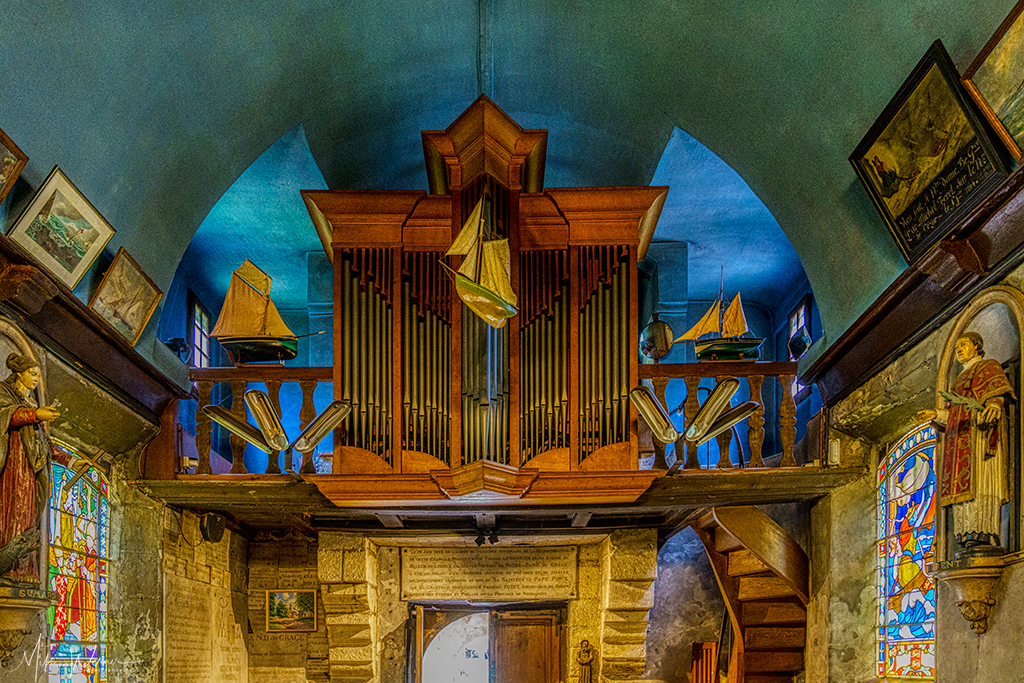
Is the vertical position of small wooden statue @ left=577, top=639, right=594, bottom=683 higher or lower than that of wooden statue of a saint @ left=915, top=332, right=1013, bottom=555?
lower

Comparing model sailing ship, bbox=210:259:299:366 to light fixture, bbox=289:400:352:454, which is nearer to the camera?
light fixture, bbox=289:400:352:454

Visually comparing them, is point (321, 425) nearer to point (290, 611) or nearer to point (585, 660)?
point (585, 660)

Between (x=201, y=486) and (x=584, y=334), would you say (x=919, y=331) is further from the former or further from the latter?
(x=201, y=486)

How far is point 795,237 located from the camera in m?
6.91

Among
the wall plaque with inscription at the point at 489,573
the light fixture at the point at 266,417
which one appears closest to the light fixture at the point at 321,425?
the light fixture at the point at 266,417

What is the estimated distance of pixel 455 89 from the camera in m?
8.29

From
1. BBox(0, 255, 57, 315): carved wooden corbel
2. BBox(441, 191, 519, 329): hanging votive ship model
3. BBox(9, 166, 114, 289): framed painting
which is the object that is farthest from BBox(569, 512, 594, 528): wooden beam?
BBox(0, 255, 57, 315): carved wooden corbel

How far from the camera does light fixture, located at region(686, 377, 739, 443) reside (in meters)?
5.93

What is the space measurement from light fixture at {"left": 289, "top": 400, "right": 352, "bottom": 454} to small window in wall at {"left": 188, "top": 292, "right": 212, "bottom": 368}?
470cm

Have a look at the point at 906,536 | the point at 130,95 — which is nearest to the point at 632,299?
the point at 906,536

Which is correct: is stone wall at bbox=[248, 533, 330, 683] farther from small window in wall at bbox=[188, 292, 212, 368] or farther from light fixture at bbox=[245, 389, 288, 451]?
light fixture at bbox=[245, 389, 288, 451]

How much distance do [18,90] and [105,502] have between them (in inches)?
129

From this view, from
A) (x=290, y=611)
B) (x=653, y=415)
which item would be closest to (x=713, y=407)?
(x=653, y=415)

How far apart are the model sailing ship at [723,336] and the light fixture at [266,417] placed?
126 inches
